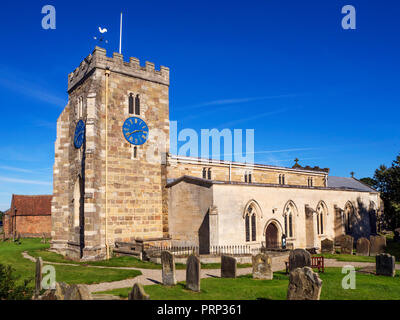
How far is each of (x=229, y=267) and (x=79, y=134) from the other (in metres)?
17.9

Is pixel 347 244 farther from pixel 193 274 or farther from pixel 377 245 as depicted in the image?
pixel 193 274

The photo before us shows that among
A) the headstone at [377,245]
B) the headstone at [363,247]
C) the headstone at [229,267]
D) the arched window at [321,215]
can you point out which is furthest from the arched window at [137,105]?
the headstone at [377,245]

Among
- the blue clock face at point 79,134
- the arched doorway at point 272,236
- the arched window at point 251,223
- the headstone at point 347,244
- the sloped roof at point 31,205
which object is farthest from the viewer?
the sloped roof at point 31,205

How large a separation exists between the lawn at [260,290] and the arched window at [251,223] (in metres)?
10.0

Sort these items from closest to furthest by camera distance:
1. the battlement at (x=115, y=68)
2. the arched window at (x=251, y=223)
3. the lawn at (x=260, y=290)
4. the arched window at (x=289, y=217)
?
the lawn at (x=260, y=290)
the battlement at (x=115, y=68)
the arched window at (x=251, y=223)
the arched window at (x=289, y=217)

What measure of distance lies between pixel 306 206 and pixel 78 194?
20.8 metres

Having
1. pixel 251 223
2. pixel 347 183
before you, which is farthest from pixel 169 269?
pixel 347 183

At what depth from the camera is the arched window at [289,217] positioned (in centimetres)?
2939

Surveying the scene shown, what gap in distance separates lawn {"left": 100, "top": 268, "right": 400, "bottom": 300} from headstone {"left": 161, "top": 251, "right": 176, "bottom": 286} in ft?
1.23

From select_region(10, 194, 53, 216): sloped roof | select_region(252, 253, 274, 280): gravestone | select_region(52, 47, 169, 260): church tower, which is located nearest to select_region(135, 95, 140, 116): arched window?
select_region(52, 47, 169, 260): church tower

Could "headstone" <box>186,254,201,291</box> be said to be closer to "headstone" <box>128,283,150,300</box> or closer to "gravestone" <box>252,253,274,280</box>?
"headstone" <box>128,283,150,300</box>

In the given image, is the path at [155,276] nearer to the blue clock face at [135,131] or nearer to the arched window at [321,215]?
the arched window at [321,215]

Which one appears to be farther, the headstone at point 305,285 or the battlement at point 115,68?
the battlement at point 115,68
